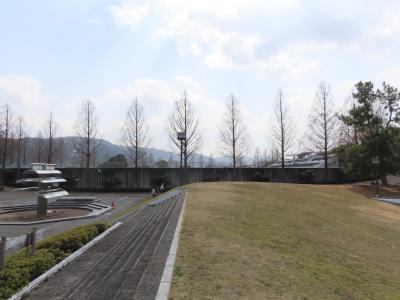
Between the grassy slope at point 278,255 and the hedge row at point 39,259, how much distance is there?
8.63 feet

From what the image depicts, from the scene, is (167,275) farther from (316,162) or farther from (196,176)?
(316,162)

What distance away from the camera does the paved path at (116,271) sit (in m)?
5.64

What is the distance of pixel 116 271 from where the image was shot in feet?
22.3

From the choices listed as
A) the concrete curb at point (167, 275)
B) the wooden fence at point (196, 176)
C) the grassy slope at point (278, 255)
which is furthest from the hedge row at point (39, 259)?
the wooden fence at point (196, 176)

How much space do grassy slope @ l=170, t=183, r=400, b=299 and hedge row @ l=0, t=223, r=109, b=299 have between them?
2.63 meters

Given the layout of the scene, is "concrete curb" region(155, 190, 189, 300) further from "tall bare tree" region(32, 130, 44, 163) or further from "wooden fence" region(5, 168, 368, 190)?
"tall bare tree" region(32, 130, 44, 163)

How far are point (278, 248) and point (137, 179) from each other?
3260 cm

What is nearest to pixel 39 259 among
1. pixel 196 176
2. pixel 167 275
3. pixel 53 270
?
pixel 53 270

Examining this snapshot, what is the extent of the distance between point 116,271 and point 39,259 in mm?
1607

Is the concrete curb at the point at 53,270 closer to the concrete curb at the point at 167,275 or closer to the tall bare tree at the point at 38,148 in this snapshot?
the concrete curb at the point at 167,275

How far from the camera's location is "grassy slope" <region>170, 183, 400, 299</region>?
5992 mm

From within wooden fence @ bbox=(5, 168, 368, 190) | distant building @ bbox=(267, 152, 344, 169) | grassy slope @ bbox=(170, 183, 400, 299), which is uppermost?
distant building @ bbox=(267, 152, 344, 169)

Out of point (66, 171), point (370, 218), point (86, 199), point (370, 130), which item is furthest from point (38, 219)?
point (370, 130)

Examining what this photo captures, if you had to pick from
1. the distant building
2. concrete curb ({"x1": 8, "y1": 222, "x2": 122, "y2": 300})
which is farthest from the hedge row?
the distant building
